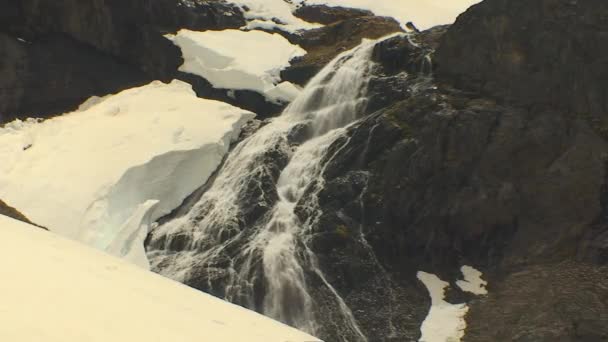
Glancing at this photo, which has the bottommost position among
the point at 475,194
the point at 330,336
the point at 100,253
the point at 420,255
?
the point at 330,336

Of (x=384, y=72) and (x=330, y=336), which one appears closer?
(x=330, y=336)

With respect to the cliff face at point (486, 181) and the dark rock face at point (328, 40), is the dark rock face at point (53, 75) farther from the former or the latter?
the cliff face at point (486, 181)

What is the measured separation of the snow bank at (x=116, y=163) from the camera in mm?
18219

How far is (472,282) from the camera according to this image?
603 inches

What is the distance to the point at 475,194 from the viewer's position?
→ 1634cm

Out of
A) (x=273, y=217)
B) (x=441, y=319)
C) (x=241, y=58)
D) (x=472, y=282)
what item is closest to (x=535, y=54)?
(x=472, y=282)

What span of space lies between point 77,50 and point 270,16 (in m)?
8.53

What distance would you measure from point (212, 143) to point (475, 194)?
8072 mm

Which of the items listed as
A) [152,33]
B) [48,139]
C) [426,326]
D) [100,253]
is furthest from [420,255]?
[152,33]

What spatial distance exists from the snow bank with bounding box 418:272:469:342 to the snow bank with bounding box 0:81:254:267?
6.63 meters

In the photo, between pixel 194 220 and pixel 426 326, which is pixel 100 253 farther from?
pixel 194 220

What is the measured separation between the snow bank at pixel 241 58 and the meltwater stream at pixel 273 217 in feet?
8.76

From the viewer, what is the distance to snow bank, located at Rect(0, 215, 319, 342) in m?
3.61

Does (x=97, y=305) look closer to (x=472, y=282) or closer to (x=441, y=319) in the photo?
(x=441, y=319)
